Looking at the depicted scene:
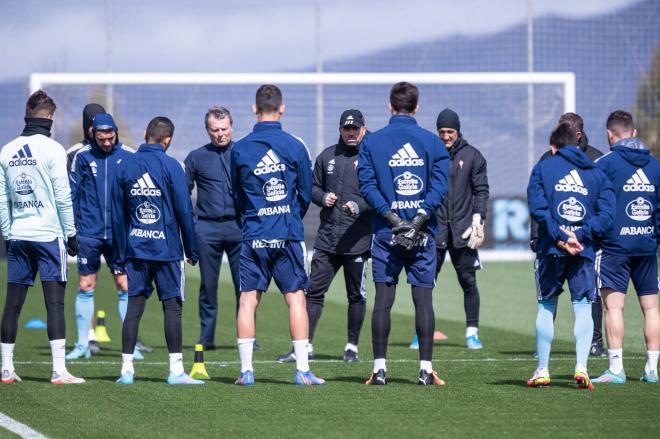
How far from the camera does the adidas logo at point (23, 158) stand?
10.0m

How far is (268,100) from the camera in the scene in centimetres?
992

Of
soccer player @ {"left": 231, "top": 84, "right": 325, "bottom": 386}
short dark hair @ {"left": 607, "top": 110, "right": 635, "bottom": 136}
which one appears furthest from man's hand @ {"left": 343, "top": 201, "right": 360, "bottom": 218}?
short dark hair @ {"left": 607, "top": 110, "right": 635, "bottom": 136}

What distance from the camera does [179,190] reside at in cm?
998

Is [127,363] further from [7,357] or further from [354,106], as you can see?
[354,106]

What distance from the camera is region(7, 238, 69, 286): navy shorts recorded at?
10086mm

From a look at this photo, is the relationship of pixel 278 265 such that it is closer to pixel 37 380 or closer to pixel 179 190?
pixel 179 190

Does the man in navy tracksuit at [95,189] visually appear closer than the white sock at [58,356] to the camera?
No

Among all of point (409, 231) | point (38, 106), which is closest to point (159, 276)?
point (38, 106)

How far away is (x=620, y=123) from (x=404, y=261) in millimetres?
2061

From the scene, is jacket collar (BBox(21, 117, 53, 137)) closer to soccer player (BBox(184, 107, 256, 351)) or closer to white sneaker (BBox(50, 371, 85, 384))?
white sneaker (BBox(50, 371, 85, 384))

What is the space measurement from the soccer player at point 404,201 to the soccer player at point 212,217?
3445 millimetres

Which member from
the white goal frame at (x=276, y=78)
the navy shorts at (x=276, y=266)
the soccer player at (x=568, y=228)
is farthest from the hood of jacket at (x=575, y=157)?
the white goal frame at (x=276, y=78)

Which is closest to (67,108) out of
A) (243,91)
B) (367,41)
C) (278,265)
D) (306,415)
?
(243,91)

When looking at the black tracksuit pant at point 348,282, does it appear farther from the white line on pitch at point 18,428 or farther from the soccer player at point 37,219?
the white line on pitch at point 18,428
